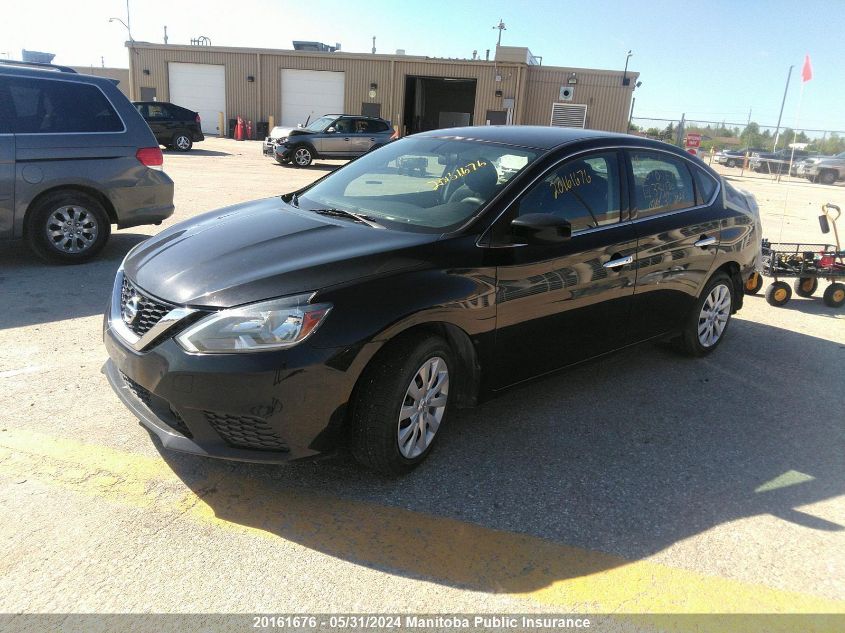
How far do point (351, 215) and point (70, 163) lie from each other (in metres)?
4.24

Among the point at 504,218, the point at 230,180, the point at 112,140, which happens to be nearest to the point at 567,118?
the point at 230,180

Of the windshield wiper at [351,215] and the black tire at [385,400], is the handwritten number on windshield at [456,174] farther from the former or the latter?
the black tire at [385,400]

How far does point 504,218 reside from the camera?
3439mm

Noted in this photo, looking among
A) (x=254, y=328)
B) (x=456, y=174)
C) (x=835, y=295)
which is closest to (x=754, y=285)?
(x=835, y=295)

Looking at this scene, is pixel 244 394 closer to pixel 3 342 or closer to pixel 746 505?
pixel 746 505

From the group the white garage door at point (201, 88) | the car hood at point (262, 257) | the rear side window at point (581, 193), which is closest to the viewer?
the car hood at point (262, 257)

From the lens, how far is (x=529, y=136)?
161 inches

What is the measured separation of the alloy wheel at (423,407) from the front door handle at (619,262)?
Answer: 1.36 metres

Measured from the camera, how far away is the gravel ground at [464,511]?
2.46m

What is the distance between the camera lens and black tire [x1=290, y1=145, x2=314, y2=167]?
2028cm

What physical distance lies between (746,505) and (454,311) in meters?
1.69

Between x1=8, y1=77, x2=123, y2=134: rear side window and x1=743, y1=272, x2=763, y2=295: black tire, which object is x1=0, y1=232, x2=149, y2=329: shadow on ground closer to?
x1=8, y1=77, x2=123, y2=134: rear side window

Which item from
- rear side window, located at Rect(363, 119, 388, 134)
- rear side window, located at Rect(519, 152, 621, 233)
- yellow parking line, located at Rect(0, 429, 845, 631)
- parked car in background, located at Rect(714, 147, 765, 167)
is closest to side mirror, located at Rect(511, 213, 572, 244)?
rear side window, located at Rect(519, 152, 621, 233)

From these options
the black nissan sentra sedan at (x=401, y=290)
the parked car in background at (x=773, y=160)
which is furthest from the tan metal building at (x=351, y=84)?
the black nissan sentra sedan at (x=401, y=290)
